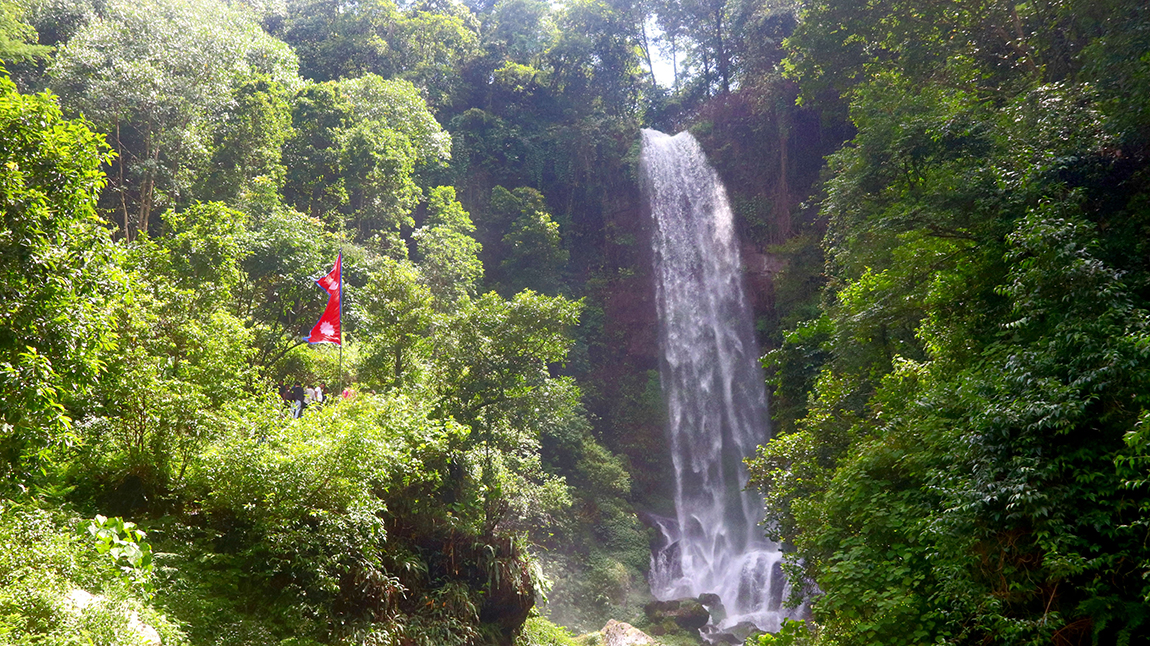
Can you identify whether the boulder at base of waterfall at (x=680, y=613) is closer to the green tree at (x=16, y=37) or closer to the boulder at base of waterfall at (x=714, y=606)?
the boulder at base of waterfall at (x=714, y=606)

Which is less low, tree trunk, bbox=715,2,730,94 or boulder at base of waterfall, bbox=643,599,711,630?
tree trunk, bbox=715,2,730,94

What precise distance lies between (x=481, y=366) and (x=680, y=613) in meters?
9.26

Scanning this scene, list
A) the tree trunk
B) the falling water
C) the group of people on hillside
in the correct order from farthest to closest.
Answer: the tree trunk, the falling water, the group of people on hillside

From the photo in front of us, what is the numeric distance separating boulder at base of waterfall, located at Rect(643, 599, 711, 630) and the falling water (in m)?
0.91

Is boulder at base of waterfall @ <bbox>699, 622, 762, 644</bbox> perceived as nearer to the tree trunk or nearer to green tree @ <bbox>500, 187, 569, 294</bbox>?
green tree @ <bbox>500, 187, 569, 294</bbox>

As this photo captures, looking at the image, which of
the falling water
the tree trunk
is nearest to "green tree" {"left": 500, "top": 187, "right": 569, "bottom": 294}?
the falling water

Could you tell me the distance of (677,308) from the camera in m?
27.0

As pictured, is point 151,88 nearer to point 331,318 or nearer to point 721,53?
point 331,318

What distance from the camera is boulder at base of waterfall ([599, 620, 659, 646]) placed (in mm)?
16016

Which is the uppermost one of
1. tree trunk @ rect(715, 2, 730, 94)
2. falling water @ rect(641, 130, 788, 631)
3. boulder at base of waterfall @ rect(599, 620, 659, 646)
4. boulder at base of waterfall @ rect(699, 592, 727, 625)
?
tree trunk @ rect(715, 2, 730, 94)

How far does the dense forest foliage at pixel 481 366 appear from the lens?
17.0ft

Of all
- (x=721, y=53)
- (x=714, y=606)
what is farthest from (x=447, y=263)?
(x=721, y=53)

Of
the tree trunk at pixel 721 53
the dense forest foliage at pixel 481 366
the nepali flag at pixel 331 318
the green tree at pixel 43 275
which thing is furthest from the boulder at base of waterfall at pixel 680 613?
the tree trunk at pixel 721 53

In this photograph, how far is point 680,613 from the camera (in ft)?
58.1
